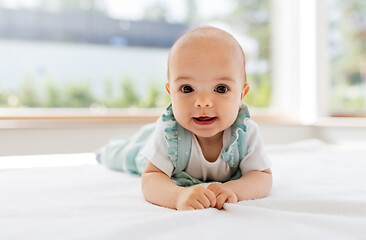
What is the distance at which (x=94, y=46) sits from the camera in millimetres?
2508

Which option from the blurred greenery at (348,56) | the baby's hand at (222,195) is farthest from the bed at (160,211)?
the blurred greenery at (348,56)

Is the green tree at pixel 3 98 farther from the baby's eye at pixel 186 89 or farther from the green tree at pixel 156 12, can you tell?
the baby's eye at pixel 186 89

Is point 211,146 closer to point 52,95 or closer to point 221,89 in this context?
point 221,89

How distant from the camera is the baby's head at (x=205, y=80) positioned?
0.84 metres

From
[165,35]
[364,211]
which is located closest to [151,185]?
[364,211]

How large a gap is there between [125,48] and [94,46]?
22cm

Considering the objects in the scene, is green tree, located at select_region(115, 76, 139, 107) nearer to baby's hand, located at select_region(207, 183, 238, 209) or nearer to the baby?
the baby

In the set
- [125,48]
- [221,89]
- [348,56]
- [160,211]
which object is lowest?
[160,211]

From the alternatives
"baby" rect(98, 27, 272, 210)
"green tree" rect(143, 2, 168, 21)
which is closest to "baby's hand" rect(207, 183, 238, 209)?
"baby" rect(98, 27, 272, 210)

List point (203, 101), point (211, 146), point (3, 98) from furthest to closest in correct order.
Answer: point (3, 98), point (211, 146), point (203, 101)

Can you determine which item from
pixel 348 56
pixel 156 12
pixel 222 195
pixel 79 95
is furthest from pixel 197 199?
pixel 348 56

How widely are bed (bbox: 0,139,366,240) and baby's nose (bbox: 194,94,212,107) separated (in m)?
0.24

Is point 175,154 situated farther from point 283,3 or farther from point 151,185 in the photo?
point 283,3

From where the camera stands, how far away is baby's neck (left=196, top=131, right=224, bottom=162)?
0.97 metres
